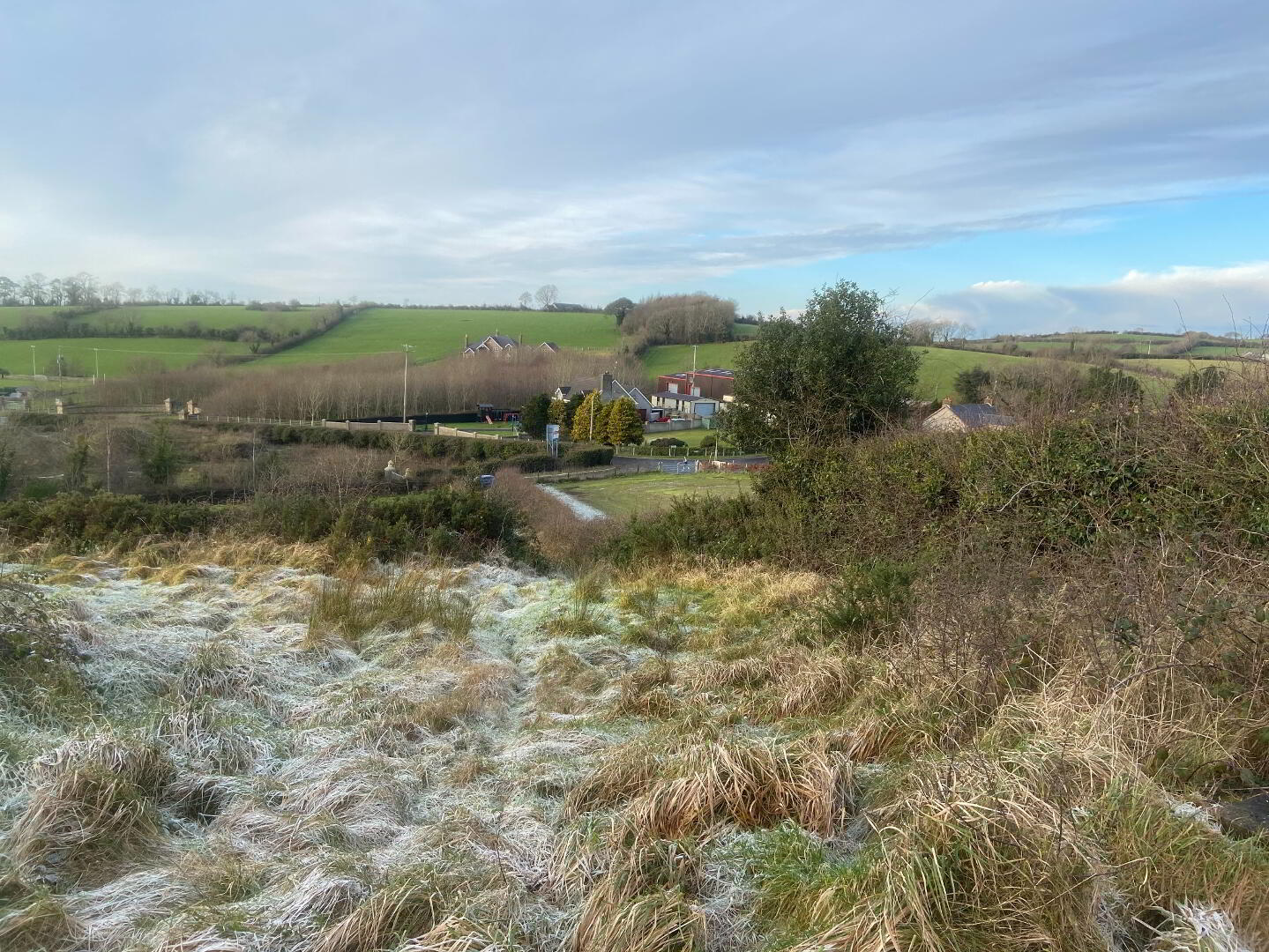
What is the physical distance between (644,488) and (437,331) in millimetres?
62734

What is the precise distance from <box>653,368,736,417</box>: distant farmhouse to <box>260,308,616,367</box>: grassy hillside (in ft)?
53.6

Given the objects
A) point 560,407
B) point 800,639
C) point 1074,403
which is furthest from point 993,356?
point 800,639

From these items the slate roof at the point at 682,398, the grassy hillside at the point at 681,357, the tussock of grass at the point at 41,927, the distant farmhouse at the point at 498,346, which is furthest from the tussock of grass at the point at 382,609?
the grassy hillside at the point at 681,357

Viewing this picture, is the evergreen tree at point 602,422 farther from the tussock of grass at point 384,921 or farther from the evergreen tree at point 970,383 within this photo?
the tussock of grass at point 384,921

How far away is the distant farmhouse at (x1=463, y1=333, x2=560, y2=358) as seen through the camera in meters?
76.0

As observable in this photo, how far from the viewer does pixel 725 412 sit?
586 inches

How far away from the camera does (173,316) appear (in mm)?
72375

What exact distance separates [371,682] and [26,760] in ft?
6.42

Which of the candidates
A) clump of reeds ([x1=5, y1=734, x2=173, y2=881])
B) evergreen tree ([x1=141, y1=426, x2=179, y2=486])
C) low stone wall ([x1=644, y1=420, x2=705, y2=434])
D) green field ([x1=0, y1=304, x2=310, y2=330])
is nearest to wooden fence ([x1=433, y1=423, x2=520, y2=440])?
low stone wall ([x1=644, y1=420, x2=705, y2=434])

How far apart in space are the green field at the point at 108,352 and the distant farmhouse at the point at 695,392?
34.4m

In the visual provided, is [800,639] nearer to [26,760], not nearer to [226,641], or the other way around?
[226,641]

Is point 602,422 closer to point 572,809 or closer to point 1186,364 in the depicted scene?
point 1186,364

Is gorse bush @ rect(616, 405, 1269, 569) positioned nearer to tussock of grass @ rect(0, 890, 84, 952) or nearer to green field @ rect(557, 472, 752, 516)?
tussock of grass @ rect(0, 890, 84, 952)

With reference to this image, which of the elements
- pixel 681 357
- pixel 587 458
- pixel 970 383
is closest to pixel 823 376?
pixel 970 383
